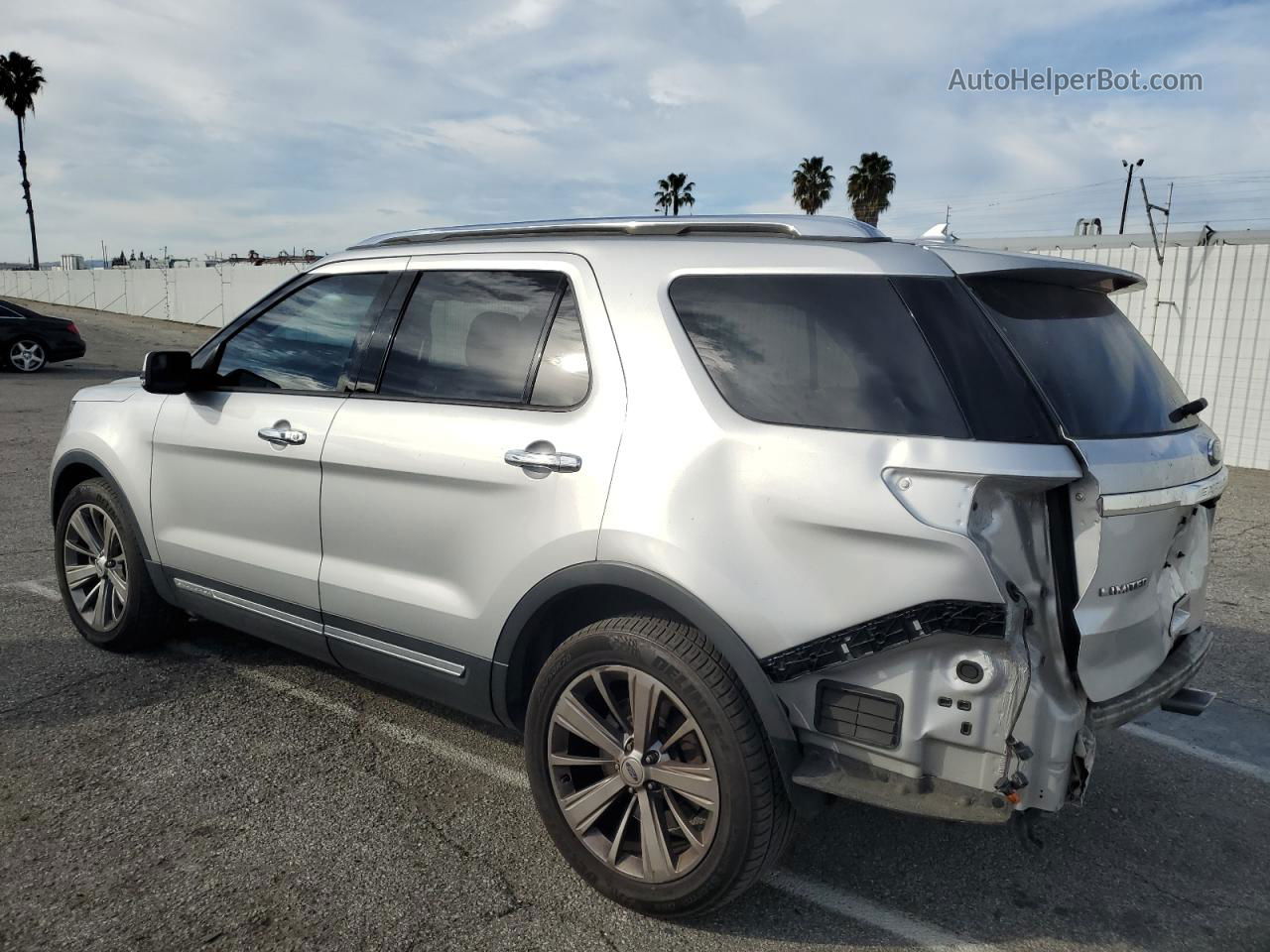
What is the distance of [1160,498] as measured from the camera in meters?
2.47

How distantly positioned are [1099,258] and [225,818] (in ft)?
41.1

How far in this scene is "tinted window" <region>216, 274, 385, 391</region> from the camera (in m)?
3.66

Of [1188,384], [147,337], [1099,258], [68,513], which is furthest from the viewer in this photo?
[147,337]

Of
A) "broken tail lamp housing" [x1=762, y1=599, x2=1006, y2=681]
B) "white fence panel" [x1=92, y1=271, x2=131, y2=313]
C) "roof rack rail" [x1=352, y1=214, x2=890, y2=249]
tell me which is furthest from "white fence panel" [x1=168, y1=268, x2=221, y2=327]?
"broken tail lamp housing" [x1=762, y1=599, x2=1006, y2=681]

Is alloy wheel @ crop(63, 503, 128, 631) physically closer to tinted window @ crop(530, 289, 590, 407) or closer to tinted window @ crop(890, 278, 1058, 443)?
tinted window @ crop(530, 289, 590, 407)

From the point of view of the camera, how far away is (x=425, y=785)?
136 inches

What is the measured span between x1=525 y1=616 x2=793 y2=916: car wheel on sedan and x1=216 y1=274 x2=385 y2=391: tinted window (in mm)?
1524

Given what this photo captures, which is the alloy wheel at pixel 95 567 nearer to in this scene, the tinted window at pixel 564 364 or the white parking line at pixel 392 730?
the white parking line at pixel 392 730

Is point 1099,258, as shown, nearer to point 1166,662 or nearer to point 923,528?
point 1166,662

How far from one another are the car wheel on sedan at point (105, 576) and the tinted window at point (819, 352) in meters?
3.00

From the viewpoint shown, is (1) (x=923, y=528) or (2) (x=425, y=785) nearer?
(1) (x=923, y=528)

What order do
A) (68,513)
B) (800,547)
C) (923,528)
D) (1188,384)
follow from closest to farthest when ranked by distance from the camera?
(923,528) → (800,547) → (68,513) → (1188,384)

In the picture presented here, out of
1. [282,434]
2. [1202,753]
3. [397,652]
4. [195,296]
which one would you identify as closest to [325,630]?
[397,652]

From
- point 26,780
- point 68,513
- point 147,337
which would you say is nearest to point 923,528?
point 26,780
